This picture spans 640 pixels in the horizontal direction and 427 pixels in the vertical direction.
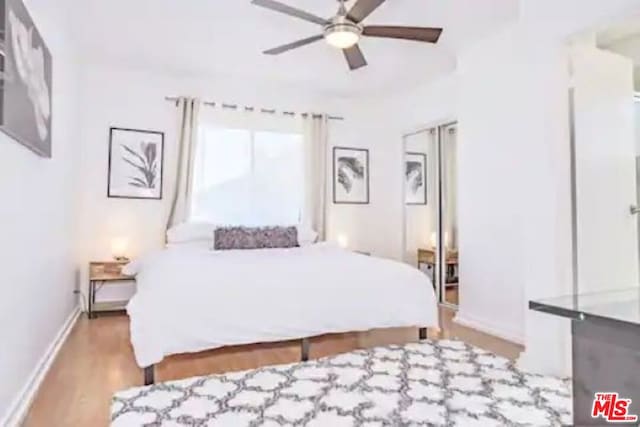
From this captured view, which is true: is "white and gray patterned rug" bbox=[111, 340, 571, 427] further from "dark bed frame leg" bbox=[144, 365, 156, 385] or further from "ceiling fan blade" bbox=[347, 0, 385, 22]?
"ceiling fan blade" bbox=[347, 0, 385, 22]

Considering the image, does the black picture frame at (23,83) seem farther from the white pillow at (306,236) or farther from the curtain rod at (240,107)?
the white pillow at (306,236)

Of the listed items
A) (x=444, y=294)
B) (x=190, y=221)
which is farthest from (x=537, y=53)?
(x=190, y=221)

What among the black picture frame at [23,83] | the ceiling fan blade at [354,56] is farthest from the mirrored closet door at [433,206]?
the black picture frame at [23,83]

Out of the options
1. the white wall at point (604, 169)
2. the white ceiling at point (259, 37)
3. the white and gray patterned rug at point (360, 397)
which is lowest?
the white and gray patterned rug at point (360, 397)

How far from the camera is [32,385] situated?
246cm

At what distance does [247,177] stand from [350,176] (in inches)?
55.3

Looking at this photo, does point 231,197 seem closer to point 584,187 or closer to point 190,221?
point 190,221

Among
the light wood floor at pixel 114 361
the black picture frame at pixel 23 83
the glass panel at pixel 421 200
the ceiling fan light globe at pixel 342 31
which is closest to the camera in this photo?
the black picture frame at pixel 23 83

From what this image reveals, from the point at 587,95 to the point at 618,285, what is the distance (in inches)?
49.2

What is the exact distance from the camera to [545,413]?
2152mm

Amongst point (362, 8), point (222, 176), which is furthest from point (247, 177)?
point (362, 8)

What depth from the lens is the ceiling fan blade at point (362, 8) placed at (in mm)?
2661

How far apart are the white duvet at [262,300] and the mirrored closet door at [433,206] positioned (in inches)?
67.8

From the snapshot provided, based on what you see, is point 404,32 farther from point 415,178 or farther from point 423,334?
point 415,178
